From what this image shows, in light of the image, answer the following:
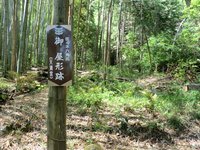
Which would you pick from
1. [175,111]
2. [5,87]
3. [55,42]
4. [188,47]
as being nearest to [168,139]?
[175,111]

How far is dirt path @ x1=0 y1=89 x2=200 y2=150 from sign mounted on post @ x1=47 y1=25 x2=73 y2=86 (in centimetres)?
177

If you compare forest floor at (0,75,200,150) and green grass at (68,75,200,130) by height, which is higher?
green grass at (68,75,200,130)

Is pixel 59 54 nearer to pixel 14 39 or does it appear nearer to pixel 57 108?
pixel 57 108

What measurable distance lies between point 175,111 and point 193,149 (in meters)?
1.36

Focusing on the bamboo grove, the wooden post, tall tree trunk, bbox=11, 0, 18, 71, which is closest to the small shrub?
the bamboo grove

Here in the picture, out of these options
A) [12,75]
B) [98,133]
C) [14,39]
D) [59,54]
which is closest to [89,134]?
[98,133]

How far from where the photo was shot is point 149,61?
15.2 meters

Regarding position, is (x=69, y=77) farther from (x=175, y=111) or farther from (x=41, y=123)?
(x=175, y=111)

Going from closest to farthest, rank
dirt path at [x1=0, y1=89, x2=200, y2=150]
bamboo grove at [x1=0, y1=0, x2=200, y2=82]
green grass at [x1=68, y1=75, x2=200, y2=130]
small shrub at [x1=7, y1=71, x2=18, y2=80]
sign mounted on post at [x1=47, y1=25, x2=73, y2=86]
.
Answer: sign mounted on post at [x1=47, y1=25, x2=73, y2=86] < dirt path at [x1=0, y1=89, x2=200, y2=150] < green grass at [x1=68, y1=75, x2=200, y2=130] < small shrub at [x1=7, y1=71, x2=18, y2=80] < bamboo grove at [x1=0, y1=0, x2=200, y2=82]

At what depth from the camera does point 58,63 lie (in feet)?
9.55

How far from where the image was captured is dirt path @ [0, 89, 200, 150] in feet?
15.0

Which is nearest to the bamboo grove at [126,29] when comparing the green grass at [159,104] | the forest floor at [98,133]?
the green grass at [159,104]

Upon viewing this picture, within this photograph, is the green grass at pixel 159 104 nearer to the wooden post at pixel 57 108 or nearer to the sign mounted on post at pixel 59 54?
the wooden post at pixel 57 108

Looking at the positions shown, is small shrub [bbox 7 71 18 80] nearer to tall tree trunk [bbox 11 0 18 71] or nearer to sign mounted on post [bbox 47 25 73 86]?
tall tree trunk [bbox 11 0 18 71]
